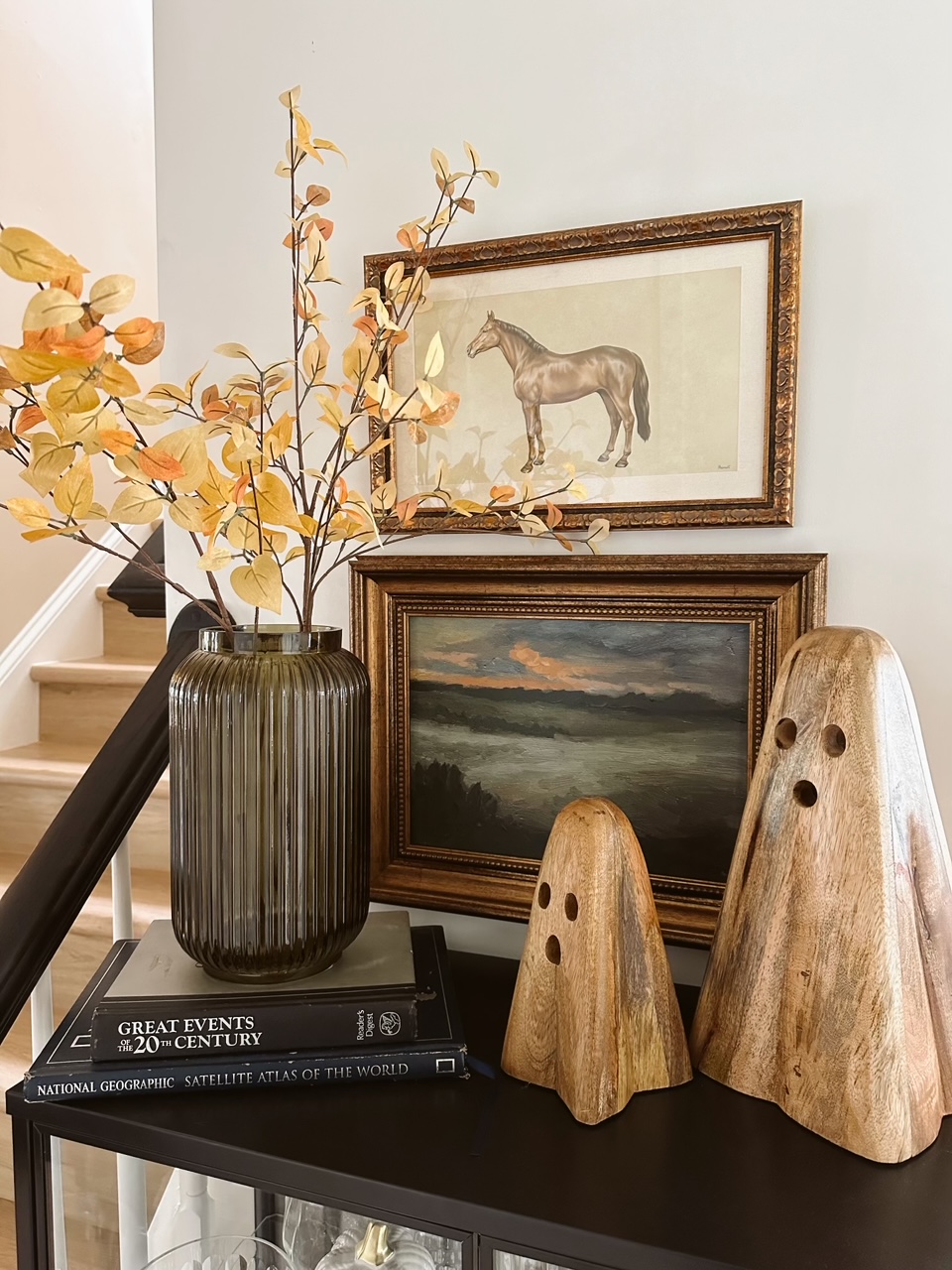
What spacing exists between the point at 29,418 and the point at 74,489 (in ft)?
0.31

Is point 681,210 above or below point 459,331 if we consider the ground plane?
above

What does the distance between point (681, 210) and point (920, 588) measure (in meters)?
0.46

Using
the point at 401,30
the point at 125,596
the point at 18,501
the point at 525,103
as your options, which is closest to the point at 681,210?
the point at 525,103

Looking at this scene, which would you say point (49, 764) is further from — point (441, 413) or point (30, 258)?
point (30, 258)

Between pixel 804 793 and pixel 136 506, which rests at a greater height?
pixel 136 506

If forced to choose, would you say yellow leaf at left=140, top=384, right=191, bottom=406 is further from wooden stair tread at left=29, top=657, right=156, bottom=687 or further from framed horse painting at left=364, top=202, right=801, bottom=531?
wooden stair tread at left=29, top=657, right=156, bottom=687

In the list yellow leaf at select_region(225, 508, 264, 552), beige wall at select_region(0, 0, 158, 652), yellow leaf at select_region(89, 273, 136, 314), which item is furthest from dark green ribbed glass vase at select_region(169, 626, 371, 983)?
beige wall at select_region(0, 0, 158, 652)

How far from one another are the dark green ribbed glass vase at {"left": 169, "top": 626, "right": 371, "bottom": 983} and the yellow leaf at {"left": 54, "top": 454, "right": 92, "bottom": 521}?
19 cm

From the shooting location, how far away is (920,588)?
2.88ft

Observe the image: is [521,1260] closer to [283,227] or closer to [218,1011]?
[218,1011]

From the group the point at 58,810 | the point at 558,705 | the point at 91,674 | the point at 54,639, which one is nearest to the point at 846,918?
the point at 558,705

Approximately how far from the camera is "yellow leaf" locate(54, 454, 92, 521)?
2.22 feet

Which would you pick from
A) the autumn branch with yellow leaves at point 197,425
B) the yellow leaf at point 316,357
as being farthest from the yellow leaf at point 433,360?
the yellow leaf at point 316,357

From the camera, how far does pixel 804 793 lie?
0.73 m
